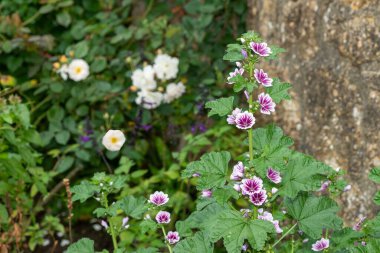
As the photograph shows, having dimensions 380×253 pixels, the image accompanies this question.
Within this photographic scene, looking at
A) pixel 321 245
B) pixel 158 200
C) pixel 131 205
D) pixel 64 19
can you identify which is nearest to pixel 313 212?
pixel 321 245

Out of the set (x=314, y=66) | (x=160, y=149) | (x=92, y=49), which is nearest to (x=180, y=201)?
(x=160, y=149)

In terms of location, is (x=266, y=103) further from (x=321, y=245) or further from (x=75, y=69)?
(x=75, y=69)

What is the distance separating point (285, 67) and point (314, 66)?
24 centimetres

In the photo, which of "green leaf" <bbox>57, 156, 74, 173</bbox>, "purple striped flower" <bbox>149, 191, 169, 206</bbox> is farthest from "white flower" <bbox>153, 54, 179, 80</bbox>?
"purple striped flower" <bbox>149, 191, 169, 206</bbox>

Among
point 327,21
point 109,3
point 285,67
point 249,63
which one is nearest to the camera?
point 249,63

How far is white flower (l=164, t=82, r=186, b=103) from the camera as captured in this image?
416cm

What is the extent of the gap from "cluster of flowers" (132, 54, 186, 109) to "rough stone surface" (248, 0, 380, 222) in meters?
0.70

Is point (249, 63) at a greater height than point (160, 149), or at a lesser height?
greater

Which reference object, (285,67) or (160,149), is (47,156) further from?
(285,67)

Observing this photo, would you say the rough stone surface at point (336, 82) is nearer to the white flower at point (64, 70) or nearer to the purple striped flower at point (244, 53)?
the purple striped flower at point (244, 53)

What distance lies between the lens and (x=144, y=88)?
4.14 metres

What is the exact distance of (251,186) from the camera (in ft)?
6.64

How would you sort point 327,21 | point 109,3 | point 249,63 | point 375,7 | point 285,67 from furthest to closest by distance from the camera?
1. point 109,3
2. point 285,67
3. point 327,21
4. point 375,7
5. point 249,63

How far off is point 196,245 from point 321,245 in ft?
1.30
